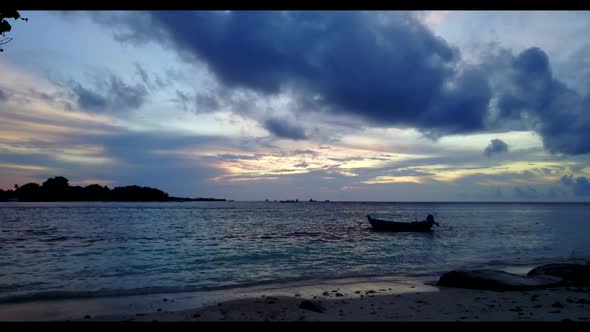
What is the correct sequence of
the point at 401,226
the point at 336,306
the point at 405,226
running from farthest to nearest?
1. the point at 401,226
2. the point at 405,226
3. the point at 336,306

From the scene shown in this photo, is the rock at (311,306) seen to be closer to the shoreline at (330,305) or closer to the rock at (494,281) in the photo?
the shoreline at (330,305)

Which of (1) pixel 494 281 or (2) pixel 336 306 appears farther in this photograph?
(1) pixel 494 281

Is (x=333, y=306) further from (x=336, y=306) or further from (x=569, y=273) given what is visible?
(x=569, y=273)

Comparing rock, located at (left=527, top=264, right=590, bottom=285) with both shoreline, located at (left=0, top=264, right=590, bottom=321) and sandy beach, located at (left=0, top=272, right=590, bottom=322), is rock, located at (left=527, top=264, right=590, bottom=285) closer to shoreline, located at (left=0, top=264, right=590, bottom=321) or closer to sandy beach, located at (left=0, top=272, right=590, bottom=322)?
sandy beach, located at (left=0, top=272, right=590, bottom=322)

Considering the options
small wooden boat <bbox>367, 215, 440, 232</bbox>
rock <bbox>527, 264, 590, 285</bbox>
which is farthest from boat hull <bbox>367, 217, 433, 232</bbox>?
rock <bbox>527, 264, 590, 285</bbox>

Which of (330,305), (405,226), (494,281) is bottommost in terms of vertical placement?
(330,305)

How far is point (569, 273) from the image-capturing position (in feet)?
46.8

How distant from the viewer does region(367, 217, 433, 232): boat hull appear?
46.9 m

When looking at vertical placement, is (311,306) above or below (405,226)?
below

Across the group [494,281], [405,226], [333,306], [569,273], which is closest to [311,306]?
[333,306]

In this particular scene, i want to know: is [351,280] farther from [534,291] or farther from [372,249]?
[372,249]

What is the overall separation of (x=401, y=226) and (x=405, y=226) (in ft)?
1.49

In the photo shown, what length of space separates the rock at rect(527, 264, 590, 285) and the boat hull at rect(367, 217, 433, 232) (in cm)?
3222
